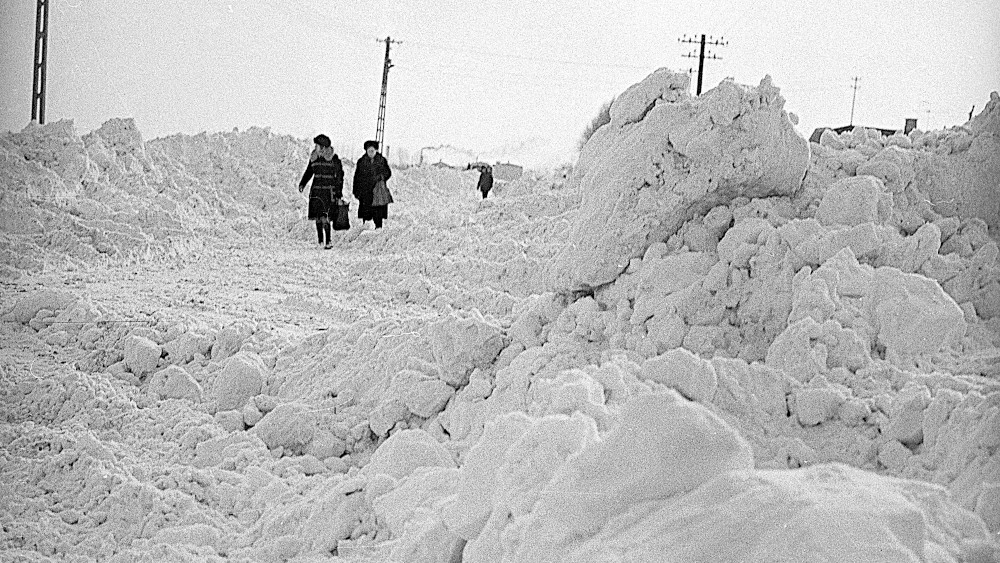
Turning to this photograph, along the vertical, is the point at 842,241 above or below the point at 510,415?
above

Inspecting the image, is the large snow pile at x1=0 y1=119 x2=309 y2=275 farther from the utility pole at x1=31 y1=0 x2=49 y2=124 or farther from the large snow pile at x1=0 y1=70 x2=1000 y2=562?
the large snow pile at x1=0 y1=70 x2=1000 y2=562

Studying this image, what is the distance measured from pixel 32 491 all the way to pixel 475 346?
154 cm

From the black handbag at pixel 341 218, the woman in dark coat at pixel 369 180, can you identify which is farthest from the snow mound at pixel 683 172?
the black handbag at pixel 341 218

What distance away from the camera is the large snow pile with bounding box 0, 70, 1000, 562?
1.26 m

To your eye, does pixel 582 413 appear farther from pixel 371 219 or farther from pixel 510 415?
pixel 371 219

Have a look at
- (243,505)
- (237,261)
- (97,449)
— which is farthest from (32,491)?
(237,261)

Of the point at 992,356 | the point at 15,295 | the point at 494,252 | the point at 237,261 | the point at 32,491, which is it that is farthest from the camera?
the point at 237,261

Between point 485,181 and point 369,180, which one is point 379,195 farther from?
point 485,181

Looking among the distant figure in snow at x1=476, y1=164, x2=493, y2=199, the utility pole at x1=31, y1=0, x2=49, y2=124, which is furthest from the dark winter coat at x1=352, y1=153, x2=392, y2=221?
the distant figure in snow at x1=476, y1=164, x2=493, y2=199

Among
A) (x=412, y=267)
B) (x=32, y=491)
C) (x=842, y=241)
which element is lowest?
(x=32, y=491)

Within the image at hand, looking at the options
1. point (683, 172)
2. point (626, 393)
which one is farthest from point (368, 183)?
point (626, 393)

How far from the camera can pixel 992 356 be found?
84.7 inches

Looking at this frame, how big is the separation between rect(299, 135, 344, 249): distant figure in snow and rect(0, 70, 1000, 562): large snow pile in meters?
4.06

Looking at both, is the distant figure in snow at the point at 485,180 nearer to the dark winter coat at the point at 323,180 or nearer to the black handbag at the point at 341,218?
the black handbag at the point at 341,218
